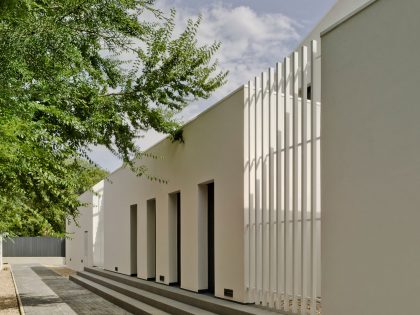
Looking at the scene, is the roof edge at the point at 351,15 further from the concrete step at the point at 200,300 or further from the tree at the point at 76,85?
the concrete step at the point at 200,300

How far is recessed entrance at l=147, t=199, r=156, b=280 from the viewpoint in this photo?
43.8ft

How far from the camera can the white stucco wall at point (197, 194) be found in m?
8.48

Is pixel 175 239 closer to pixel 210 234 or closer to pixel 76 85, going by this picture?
pixel 210 234

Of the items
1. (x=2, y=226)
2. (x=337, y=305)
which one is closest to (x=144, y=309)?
(x=2, y=226)

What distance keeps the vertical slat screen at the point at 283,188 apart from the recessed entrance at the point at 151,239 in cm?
593

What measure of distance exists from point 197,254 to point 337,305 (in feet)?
17.1

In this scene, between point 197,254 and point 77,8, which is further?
point 197,254

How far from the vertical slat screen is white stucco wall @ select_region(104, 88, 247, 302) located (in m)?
0.26

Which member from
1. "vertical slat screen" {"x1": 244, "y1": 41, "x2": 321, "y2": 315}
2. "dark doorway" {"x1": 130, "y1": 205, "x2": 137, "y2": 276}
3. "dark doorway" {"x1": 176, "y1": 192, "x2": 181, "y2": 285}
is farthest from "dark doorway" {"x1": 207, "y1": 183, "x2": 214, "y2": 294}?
"dark doorway" {"x1": 130, "y1": 205, "x2": 137, "y2": 276}

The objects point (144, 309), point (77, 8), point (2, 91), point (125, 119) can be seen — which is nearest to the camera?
point (2, 91)

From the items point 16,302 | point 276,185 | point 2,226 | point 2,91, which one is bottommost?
point 16,302

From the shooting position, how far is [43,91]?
5.37m

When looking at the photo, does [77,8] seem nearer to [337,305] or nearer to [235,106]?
[235,106]

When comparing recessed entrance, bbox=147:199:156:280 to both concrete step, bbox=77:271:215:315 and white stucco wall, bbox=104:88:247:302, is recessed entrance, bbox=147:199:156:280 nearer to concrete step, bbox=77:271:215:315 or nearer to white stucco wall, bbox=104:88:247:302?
white stucco wall, bbox=104:88:247:302
